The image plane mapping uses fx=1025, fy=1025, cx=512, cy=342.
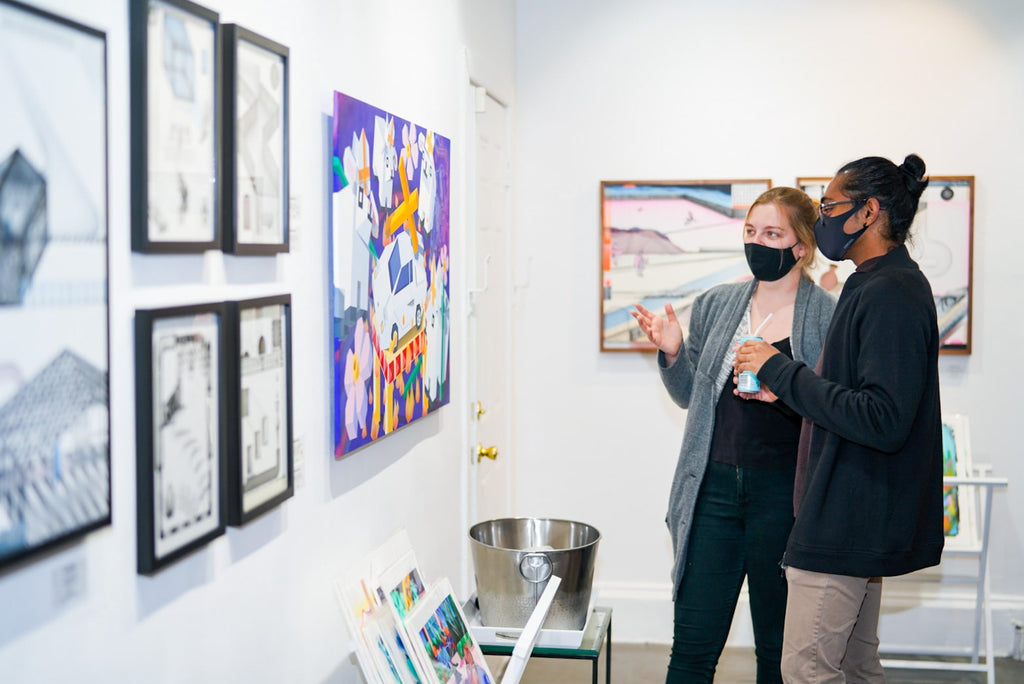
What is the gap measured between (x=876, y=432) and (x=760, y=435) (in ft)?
1.64

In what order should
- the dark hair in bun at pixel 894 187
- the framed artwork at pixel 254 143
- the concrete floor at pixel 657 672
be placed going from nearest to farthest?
the framed artwork at pixel 254 143
the dark hair in bun at pixel 894 187
the concrete floor at pixel 657 672

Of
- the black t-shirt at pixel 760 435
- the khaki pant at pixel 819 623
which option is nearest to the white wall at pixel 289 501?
the black t-shirt at pixel 760 435

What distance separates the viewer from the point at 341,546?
1948 millimetres

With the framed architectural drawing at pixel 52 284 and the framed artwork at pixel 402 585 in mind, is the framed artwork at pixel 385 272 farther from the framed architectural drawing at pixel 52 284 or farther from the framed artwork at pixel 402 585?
the framed architectural drawing at pixel 52 284

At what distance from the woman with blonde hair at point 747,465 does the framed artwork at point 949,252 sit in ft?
4.67

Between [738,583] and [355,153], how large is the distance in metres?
1.44

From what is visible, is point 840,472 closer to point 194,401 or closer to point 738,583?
point 738,583

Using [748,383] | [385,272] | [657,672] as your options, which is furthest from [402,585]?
[657,672]

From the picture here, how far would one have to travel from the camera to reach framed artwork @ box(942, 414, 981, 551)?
12.3 ft

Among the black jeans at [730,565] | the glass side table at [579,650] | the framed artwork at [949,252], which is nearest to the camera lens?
the glass side table at [579,650]

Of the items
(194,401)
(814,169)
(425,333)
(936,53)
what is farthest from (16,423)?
(936,53)

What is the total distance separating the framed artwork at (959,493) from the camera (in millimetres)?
3758

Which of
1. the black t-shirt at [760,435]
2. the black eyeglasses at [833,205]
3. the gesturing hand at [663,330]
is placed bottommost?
the black t-shirt at [760,435]

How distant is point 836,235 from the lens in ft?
7.19
